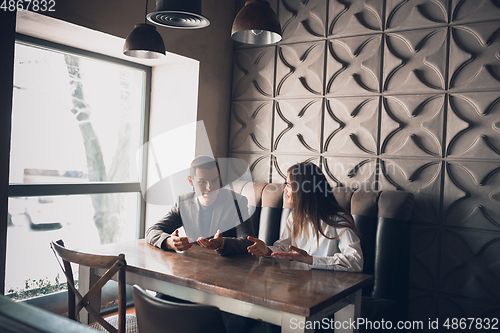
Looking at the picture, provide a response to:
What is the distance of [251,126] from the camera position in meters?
3.66

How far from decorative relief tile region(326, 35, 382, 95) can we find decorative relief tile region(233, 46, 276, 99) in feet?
1.85

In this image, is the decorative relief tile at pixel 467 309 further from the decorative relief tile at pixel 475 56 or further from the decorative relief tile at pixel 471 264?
the decorative relief tile at pixel 475 56

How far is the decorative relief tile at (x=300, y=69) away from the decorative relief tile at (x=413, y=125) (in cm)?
61

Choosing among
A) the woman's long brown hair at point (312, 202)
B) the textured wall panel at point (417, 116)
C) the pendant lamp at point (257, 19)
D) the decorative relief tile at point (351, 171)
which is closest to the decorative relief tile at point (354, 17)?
the textured wall panel at point (417, 116)

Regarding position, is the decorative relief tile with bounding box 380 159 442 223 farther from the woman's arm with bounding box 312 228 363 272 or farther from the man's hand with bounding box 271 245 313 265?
the man's hand with bounding box 271 245 313 265

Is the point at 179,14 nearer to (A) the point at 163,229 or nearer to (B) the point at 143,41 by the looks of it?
(B) the point at 143,41

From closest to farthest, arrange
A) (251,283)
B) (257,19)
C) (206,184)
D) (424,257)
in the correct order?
(251,283) → (257,19) → (206,184) → (424,257)

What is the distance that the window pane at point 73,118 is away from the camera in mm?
2824

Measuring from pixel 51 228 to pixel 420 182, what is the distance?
279 cm

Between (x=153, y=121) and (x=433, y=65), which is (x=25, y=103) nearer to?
(x=153, y=121)

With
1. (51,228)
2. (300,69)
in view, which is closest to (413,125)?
(300,69)

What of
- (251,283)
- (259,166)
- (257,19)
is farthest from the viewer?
(259,166)

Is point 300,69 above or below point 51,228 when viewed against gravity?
above

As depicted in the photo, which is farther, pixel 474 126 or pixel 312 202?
pixel 474 126
